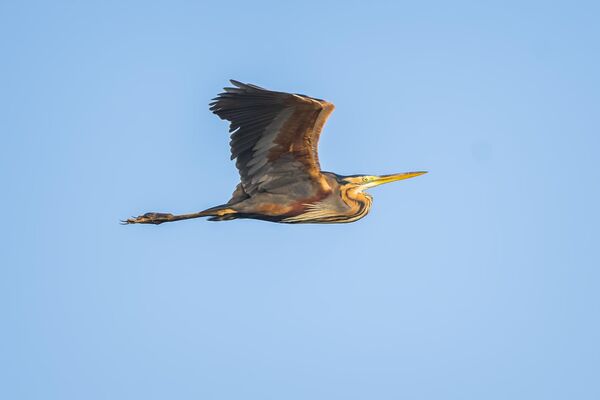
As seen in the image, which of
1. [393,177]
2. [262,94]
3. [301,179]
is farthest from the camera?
[393,177]

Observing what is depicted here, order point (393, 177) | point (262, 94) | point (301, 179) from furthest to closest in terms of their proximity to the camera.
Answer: point (393, 177) → point (301, 179) → point (262, 94)

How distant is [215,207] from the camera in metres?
14.5

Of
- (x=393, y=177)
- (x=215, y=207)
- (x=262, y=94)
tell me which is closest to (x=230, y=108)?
(x=262, y=94)

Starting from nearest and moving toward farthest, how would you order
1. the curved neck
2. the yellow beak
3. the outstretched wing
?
the outstretched wing < the curved neck < the yellow beak

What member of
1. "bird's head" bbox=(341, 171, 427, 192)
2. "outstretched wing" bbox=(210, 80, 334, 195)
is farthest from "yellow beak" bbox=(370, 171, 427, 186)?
"outstretched wing" bbox=(210, 80, 334, 195)

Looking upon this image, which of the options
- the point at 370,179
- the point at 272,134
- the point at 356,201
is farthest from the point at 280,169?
the point at 370,179

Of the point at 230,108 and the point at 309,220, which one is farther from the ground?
the point at 230,108

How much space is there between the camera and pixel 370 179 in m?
15.2

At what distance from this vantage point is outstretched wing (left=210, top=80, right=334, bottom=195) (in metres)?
13.4

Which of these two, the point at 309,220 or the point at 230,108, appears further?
the point at 309,220

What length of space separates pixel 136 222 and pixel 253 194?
5.57 feet

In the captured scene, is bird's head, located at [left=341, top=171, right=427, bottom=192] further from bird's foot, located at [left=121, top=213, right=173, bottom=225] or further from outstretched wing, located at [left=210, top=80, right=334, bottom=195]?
bird's foot, located at [left=121, top=213, right=173, bottom=225]

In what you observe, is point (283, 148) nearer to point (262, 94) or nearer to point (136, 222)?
point (262, 94)

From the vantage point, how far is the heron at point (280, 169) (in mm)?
13469
